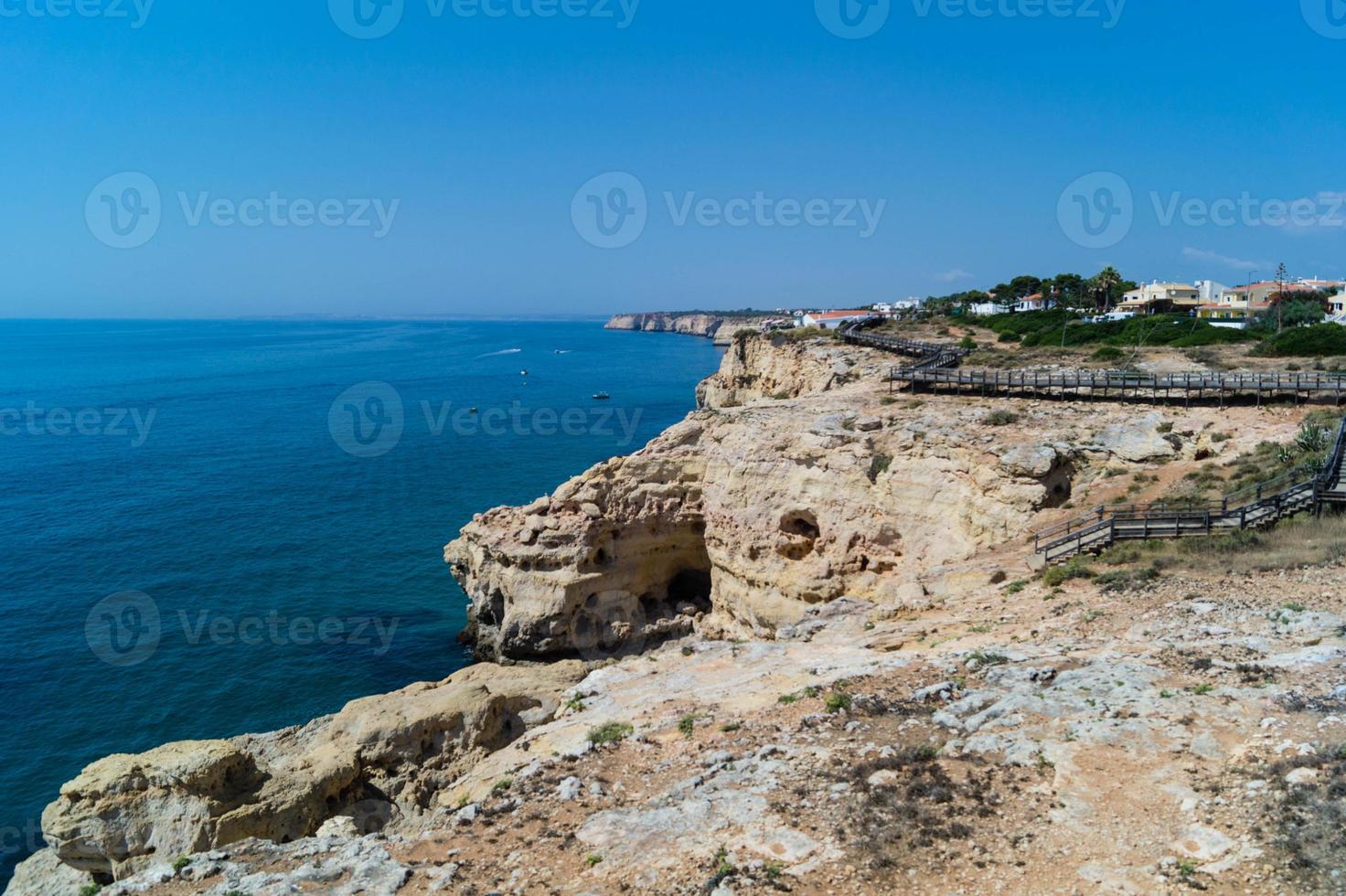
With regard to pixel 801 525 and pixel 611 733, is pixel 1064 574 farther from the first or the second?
pixel 611 733

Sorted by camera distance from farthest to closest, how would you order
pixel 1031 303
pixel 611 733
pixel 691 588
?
pixel 1031 303 → pixel 691 588 → pixel 611 733

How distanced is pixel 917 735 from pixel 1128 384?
24.7 m

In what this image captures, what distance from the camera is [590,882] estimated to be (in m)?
9.88

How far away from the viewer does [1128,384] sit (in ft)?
105
